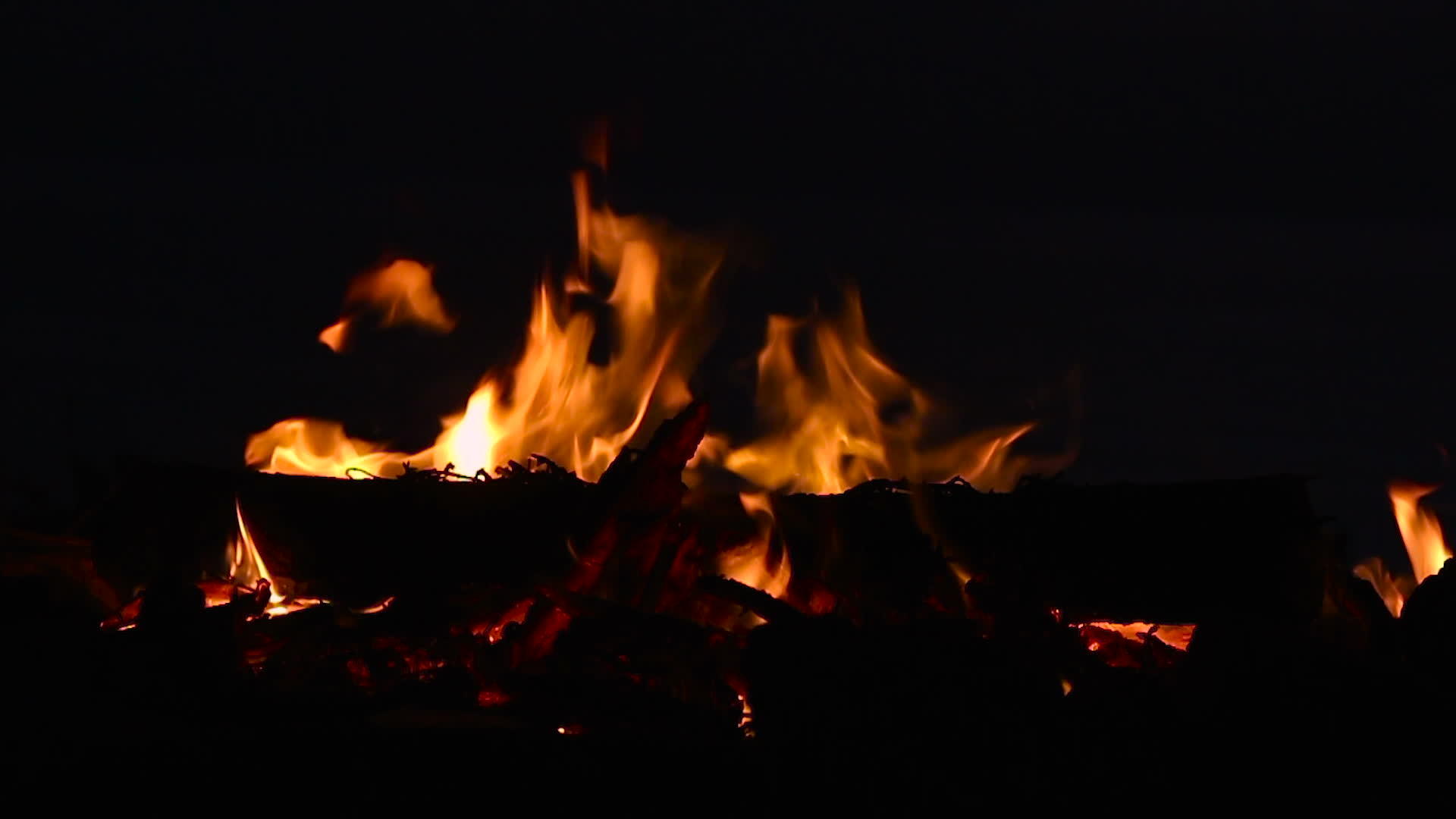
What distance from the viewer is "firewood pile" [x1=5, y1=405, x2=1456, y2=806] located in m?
3.62

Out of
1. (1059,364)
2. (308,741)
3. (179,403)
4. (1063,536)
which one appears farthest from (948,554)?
(179,403)

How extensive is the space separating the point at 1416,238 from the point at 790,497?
11.7m

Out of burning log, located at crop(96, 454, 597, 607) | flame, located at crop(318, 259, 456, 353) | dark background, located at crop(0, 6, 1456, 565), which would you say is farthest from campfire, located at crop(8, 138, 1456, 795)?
dark background, located at crop(0, 6, 1456, 565)

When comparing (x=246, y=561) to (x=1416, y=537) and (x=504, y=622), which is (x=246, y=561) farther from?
(x=1416, y=537)

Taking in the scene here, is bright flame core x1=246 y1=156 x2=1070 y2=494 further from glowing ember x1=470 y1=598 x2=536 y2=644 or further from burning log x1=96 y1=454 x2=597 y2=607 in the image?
glowing ember x1=470 y1=598 x2=536 y2=644

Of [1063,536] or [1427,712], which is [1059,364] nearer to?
[1063,536]

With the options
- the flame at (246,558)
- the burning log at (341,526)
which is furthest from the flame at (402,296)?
the flame at (246,558)

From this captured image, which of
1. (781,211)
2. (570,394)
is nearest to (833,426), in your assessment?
(570,394)

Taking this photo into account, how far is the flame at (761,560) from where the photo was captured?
496 centimetres

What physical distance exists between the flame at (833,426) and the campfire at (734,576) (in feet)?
0.05

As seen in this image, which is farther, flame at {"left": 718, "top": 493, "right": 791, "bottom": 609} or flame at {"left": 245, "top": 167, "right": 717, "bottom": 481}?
flame at {"left": 245, "top": 167, "right": 717, "bottom": 481}

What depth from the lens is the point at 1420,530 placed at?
5.44 meters

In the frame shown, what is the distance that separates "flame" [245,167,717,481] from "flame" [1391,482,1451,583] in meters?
2.87

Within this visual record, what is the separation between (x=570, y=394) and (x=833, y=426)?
3.70 ft
